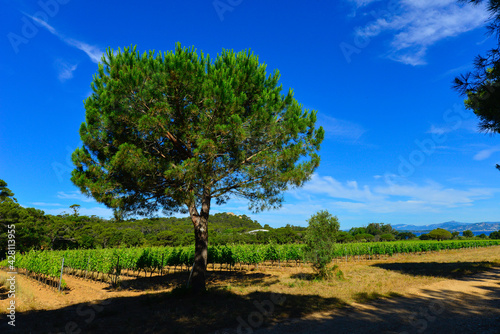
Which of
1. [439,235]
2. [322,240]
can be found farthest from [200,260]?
[439,235]

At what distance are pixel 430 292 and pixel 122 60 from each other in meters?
16.4

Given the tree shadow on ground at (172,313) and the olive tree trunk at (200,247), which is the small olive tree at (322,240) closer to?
the tree shadow on ground at (172,313)

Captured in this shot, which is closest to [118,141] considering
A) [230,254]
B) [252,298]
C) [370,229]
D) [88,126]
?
[88,126]

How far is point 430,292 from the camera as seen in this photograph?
35.8 ft

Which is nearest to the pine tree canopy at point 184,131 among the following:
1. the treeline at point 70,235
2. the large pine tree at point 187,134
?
the large pine tree at point 187,134

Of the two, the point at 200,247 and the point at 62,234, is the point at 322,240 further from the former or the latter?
the point at 62,234

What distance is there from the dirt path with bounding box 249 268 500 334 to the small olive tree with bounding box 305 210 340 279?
4671 mm

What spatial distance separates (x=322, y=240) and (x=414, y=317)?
7494 millimetres

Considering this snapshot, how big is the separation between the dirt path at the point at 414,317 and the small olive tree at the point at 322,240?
4671 mm

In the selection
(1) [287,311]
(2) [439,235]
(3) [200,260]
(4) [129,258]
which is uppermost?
(3) [200,260]

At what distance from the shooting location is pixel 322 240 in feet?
48.8

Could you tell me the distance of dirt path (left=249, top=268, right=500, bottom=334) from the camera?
21.3 ft

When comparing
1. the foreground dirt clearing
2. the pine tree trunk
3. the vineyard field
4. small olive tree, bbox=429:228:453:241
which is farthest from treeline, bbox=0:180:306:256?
small olive tree, bbox=429:228:453:241

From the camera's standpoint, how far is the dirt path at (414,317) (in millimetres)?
6492
